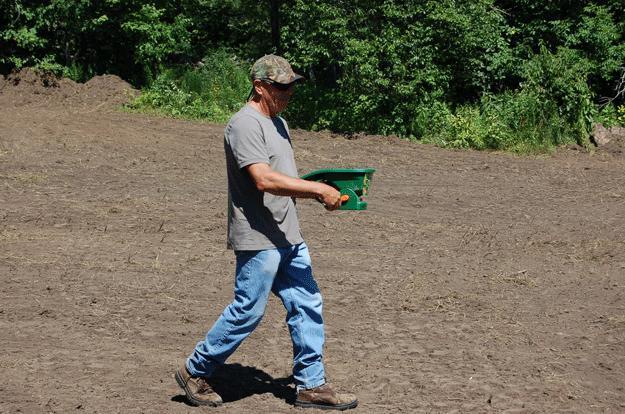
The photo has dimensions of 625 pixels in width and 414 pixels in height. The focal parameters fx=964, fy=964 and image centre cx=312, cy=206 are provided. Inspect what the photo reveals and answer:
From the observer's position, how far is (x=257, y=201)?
5352mm

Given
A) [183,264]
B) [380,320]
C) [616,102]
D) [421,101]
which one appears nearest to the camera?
[380,320]

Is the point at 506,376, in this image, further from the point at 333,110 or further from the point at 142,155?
the point at 333,110

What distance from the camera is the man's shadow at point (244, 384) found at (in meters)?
5.97

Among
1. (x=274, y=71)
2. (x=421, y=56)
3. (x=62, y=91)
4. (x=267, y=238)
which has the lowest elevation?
(x=62, y=91)

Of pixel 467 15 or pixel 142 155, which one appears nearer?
pixel 142 155

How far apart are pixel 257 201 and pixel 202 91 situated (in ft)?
48.2

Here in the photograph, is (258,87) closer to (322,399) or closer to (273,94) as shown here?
(273,94)

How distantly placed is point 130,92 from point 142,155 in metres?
5.00

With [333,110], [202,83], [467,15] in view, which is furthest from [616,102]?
[202,83]

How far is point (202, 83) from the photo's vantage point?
1986 centimetres

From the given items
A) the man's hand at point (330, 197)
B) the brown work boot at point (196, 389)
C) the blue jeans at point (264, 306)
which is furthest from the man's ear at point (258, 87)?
the brown work boot at point (196, 389)

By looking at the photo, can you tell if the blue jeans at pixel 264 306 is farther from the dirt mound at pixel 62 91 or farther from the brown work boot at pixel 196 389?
the dirt mound at pixel 62 91

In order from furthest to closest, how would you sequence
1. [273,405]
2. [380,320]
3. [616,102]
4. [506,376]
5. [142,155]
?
[616,102] → [142,155] → [380,320] → [506,376] → [273,405]

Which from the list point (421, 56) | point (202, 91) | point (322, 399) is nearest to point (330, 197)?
point (322, 399)
